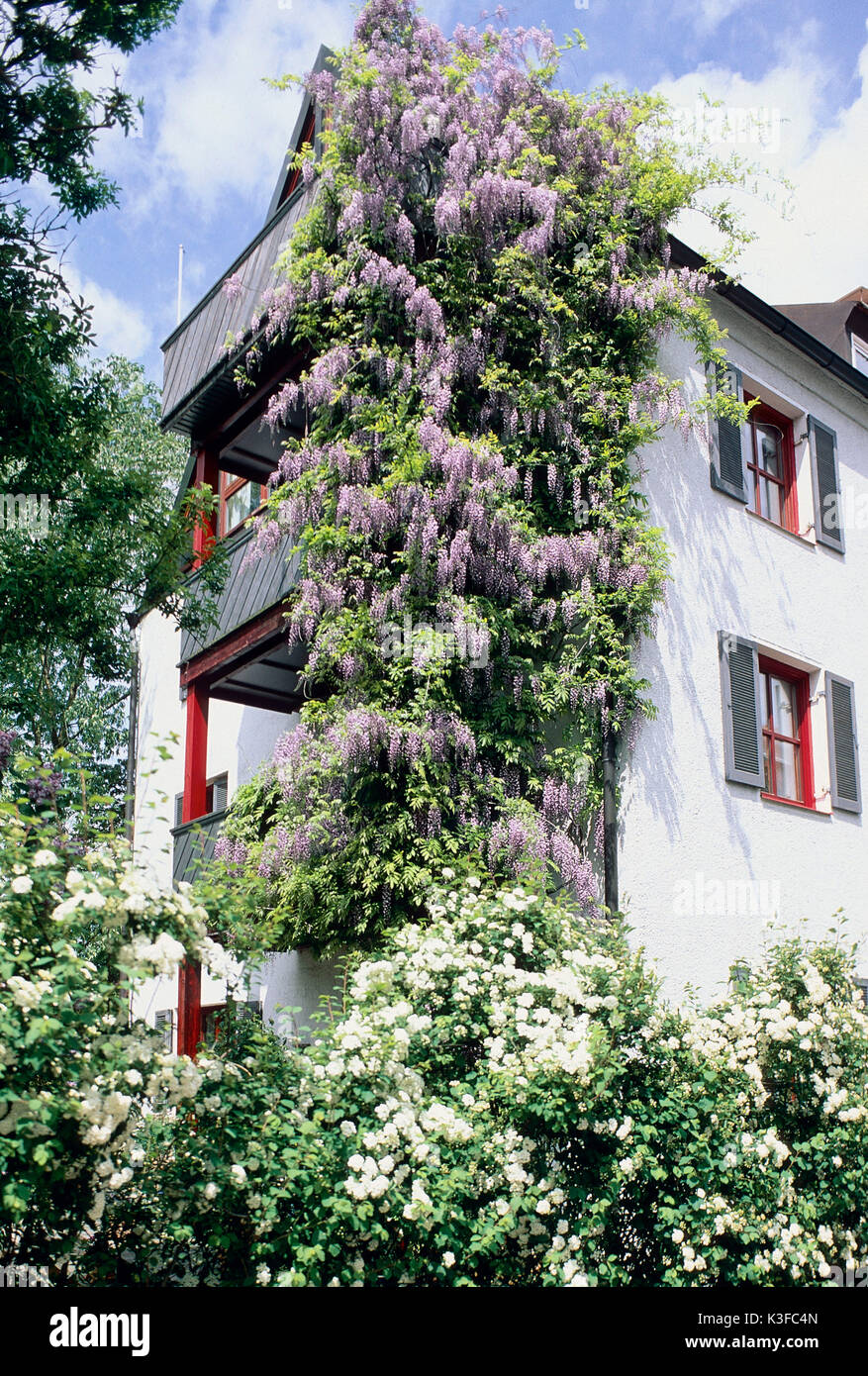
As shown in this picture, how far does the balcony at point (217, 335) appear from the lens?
1087cm

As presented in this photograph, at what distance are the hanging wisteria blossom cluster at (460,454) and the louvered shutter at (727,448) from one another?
0.82 metres

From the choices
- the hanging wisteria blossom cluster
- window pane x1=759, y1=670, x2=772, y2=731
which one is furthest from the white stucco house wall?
the hanging wisteria blossom cluster

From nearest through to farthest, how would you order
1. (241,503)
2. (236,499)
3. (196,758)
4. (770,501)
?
(196,758), (770,501), (241,503), (236,499)

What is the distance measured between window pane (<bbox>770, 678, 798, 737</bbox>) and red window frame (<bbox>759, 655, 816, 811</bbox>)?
4 centimetres

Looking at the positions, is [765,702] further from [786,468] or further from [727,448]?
[786,468]

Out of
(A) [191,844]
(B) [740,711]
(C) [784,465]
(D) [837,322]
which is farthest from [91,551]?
(D) [837,322]

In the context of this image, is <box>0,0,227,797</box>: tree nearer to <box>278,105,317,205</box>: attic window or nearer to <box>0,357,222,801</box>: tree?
<box>0,357,222,801</box>: tree

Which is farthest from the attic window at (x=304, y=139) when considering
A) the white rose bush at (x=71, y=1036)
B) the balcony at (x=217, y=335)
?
the white rose bush at (x=71, y=1036)

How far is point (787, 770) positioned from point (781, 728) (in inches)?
16.7

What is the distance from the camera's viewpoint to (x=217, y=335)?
39.0ft

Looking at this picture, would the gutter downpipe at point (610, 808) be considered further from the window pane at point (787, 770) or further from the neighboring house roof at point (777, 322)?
the neighboring house roof at point (777, 322)

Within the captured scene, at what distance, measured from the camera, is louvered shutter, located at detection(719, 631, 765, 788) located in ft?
34.7
